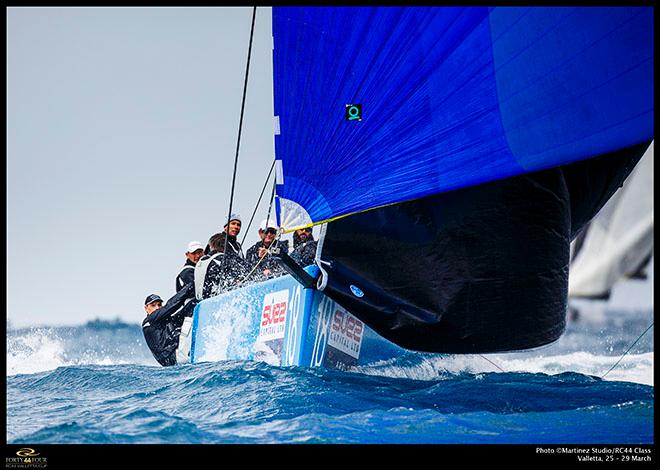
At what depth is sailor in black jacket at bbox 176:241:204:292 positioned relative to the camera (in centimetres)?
569

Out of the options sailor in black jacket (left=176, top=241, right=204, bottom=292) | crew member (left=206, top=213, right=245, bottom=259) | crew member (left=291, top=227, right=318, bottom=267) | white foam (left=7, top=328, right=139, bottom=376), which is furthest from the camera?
white foam (left=7, top=328, right=139, bottom=376)

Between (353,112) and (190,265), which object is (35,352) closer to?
(190,265)

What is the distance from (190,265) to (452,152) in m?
2.90

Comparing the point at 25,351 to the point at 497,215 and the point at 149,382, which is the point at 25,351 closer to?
the point at 149,382

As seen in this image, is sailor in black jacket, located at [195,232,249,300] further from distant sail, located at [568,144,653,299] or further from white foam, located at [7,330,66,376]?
distant sail, located at [568,144,653,299]

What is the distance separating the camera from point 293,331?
371cm

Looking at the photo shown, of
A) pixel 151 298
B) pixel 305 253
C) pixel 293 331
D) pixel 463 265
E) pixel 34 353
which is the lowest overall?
pixel 34 353

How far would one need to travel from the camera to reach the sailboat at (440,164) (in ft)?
10.7

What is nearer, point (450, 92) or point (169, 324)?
point (450, 92)

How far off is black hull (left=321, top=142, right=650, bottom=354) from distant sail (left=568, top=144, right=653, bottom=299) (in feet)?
0.55

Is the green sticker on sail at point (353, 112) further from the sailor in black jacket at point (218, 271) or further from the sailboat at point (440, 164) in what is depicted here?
the sailor in black jacket at point (218, 271)

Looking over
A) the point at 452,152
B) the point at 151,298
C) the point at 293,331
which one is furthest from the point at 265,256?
the point at 151,298
